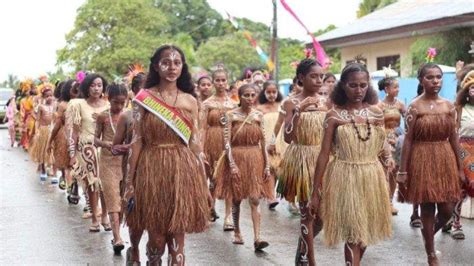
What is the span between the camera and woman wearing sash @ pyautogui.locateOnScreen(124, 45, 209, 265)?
6.52 metres

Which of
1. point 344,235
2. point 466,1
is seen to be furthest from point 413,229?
point 466,1

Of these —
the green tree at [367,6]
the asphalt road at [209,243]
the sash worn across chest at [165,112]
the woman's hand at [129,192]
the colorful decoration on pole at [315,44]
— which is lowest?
the asphalt road at [209,243]

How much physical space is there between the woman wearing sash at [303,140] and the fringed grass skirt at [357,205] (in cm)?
82

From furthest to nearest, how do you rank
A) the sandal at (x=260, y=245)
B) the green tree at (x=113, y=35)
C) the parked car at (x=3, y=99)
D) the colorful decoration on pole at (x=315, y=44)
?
the green tree at (x=113, y=35) → the parked car at (x=3, y=99) → the colorful decoration on pole at (x=315, y=44) → the sandal at (x=260, y=245)

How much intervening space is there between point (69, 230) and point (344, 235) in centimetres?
499

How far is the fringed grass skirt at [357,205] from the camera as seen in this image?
665 cm

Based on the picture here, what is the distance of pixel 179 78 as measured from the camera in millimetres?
6758

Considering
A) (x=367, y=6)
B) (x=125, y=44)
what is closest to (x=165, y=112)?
(x=125, y=44)

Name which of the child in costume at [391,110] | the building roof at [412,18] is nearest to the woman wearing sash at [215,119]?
the child in costume at [391,110]

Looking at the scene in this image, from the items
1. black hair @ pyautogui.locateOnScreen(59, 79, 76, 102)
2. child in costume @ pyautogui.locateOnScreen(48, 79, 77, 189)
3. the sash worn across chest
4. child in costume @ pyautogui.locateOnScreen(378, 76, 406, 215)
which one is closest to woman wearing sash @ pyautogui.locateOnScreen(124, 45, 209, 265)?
the sash worn across chest

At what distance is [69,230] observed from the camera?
10.7 m

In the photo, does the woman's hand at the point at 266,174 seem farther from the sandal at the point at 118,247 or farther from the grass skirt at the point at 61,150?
the grass skirt at the point at 61,150

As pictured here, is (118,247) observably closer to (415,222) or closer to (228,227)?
(228,227)

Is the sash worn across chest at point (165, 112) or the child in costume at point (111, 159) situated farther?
the child in costume at point (111, 159)
